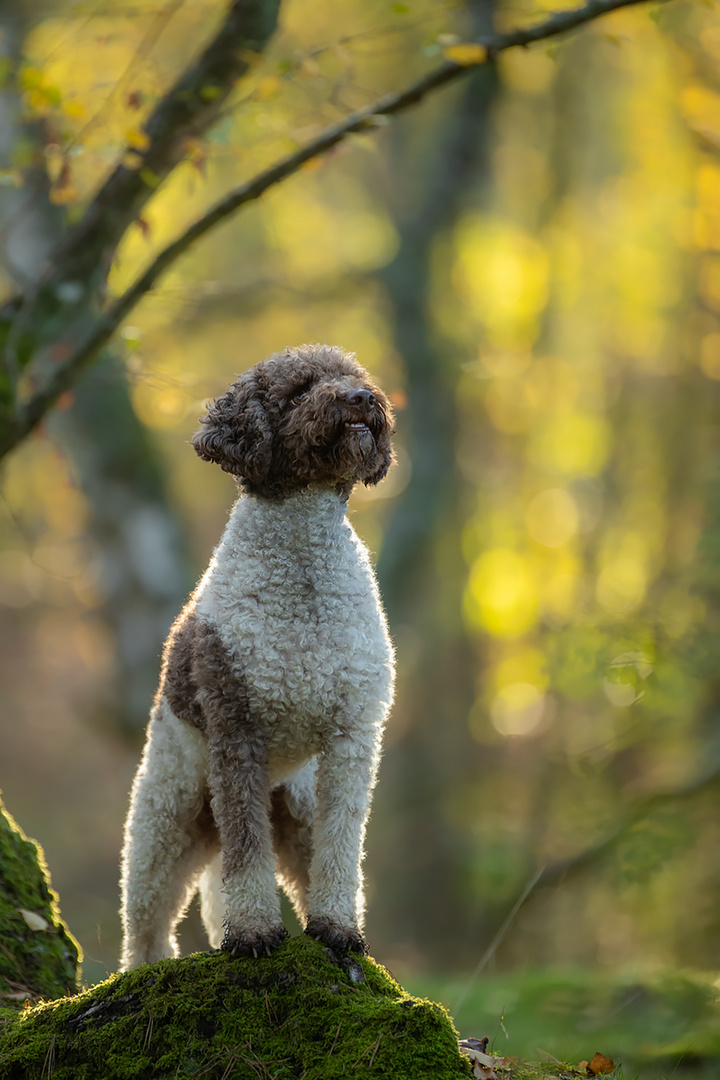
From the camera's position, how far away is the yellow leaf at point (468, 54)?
409 centimetres

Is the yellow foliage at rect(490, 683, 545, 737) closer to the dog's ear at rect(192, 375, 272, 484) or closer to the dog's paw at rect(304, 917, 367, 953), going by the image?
the dog's paw at rect(304, 917, 367, 953)

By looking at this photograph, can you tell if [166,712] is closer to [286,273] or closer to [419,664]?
[419,664]

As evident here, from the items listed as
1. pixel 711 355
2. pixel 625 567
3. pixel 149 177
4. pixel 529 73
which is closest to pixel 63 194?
pixel 149 177

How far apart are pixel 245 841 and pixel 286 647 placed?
23.4 inches

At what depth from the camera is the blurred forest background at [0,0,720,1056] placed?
5.59m

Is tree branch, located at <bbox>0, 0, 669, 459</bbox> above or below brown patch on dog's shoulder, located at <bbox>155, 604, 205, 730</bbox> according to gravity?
above

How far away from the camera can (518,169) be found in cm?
1158

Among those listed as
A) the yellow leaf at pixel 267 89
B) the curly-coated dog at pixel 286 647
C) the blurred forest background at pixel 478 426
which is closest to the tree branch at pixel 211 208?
the blurred forest background at pixel 478 426

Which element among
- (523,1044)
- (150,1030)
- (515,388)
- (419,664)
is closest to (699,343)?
(515,388)

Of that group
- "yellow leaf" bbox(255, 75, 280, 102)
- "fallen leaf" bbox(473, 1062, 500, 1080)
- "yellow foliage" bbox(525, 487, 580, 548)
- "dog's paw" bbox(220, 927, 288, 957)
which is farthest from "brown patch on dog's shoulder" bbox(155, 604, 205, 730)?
"yellow foliage" bbox(525, 487, 580, 548)

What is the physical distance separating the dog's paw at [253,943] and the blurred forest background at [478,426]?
236 cm

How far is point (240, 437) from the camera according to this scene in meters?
3.03

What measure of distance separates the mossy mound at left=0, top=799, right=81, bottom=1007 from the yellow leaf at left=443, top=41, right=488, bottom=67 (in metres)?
3.72

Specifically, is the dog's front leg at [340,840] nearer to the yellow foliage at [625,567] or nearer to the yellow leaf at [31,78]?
the yellow leaf at [31,78]
